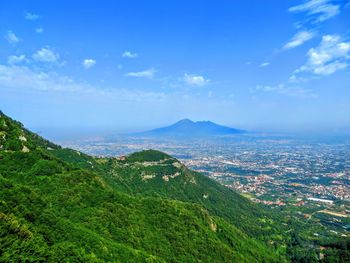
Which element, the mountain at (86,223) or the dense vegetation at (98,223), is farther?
the dense vegetation at (98,223)

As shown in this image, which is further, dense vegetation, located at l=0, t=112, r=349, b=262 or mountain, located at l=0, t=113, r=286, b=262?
dense vegetation, located at l=0, t=112, r=349, b=262

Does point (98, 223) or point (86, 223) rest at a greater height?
point (86, 223)

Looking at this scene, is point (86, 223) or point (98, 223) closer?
point (86, 223)

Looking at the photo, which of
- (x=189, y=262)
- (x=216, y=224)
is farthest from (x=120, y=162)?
(x=189, y=262)

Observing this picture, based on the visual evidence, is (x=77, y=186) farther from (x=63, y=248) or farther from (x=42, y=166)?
(x=63, y=248)
